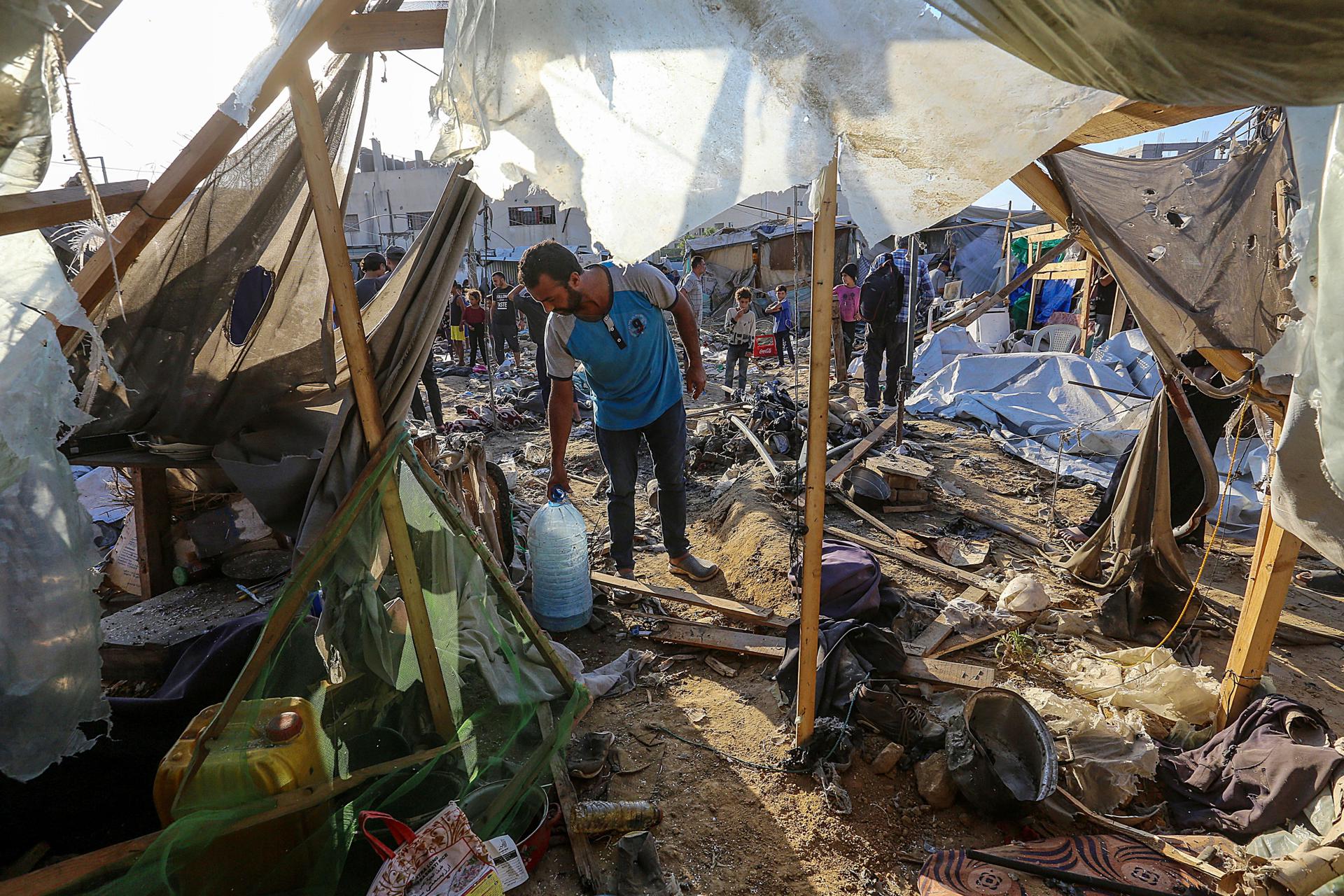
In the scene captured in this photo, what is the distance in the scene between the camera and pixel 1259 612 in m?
2.86

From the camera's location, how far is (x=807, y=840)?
266 cm

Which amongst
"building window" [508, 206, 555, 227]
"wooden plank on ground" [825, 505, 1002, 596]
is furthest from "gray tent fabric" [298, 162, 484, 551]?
"building window" [508, 206, 555, 227]

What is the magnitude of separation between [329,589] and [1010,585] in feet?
13.5

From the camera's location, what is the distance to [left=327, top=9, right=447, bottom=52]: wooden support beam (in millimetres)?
2088

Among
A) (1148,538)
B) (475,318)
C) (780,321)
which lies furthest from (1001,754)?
(475,318)

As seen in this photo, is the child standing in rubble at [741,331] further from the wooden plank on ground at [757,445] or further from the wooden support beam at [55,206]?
the wooden support beam at [55,206]

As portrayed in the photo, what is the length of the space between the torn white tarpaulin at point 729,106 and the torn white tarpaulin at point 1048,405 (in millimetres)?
6185

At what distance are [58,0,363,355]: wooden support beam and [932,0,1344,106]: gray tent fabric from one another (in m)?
1.78

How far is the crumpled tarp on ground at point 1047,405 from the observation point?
7820 millimetres

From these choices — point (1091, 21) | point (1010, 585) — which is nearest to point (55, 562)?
point (1091, 21)

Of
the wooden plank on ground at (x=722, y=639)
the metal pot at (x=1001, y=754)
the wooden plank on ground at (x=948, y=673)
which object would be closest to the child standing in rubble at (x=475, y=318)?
the wooden plank on ground at (x=722, y=639)

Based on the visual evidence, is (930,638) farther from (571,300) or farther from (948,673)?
(571,300)

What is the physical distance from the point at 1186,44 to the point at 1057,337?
13.7 m

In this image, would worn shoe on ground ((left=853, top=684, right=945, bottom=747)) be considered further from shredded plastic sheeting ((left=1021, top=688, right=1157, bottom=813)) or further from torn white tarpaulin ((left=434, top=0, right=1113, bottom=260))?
torn white tarpaulin ((left=434, top=0, right=1113, bottom=260))
